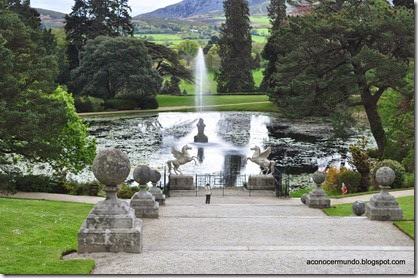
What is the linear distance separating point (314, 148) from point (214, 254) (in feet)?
106

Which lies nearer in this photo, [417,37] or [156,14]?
[417,37]

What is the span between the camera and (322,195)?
18.9 m

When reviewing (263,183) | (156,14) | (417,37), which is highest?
(156,14)

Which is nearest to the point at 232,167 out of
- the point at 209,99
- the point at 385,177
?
the point at 385,177

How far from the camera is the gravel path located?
29.5 ft

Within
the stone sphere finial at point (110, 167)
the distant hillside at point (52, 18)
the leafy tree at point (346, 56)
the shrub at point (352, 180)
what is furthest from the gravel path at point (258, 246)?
the distant hillside at point (52, 18)

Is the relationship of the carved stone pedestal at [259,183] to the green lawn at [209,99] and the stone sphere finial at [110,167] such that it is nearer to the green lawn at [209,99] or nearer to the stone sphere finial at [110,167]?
the stone sphere finial at [110,167]

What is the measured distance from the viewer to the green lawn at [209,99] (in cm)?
7936

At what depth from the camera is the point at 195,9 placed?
5610 inches

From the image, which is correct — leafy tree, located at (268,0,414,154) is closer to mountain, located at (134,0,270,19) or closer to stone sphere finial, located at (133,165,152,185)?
stone sphere finial, located at (133,165,152,185)

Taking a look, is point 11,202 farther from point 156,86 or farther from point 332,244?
point 156,86

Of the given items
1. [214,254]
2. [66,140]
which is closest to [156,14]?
[66,140]

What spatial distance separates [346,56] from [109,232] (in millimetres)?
30616

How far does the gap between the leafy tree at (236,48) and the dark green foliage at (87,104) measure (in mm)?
25654
